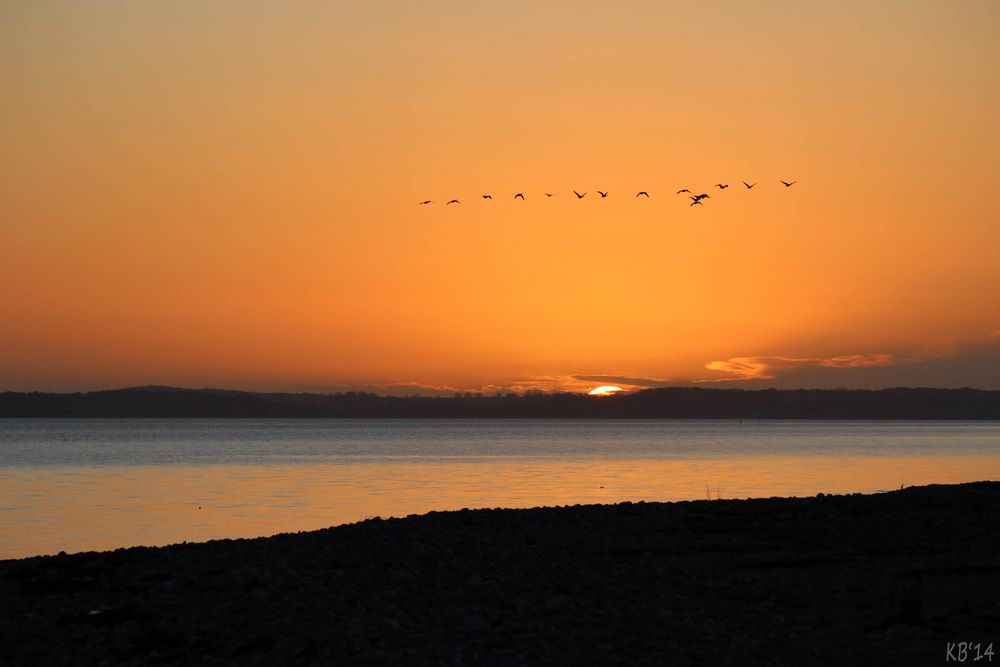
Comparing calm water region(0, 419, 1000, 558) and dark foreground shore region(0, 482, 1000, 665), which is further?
calm water region(0, 419, 1000, 558)

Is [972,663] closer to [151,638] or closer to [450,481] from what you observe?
[151,638]

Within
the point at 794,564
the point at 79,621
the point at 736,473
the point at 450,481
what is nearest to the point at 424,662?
the point at 79,621

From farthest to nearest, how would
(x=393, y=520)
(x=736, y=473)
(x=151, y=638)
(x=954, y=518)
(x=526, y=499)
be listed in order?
(x=736, y=473) < (x=526, y=499) < (x=393, y=520) < (x=954, y=518) < (x=151, y=638)

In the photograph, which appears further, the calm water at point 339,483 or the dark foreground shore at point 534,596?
the calm water at point 339,483

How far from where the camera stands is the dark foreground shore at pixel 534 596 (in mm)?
17766

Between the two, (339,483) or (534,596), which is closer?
(534,596)

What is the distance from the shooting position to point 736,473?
95062mm

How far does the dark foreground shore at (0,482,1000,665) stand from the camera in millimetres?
17766

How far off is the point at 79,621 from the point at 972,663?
16146 millimetres

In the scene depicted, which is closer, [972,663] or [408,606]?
[972,663]

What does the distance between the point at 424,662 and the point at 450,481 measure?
220ft

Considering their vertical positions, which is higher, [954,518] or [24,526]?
[954,518]

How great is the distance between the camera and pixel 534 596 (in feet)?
68.7

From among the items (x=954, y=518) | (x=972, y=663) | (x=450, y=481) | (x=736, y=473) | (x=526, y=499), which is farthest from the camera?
(x=736, y=473)
